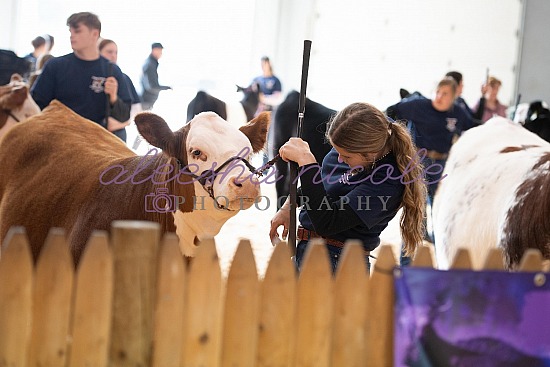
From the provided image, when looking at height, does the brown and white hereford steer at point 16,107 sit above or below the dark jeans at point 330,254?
above

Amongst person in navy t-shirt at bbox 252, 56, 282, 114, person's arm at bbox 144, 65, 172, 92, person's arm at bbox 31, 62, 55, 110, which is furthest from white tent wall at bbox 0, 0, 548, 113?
person's arm at bbox 31, 62, 55, 110

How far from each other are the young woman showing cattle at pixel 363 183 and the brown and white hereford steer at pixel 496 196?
452 mm

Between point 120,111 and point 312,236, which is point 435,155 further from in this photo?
point 312,236

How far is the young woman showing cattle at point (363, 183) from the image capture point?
2.98 metres

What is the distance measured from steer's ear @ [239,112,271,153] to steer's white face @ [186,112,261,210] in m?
0.19

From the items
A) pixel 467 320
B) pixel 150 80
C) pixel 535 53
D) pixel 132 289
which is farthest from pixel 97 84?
pixel 535 53

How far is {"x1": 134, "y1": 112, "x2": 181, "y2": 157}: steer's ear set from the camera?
3.38 meters

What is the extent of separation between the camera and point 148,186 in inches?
132

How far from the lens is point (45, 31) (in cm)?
1617

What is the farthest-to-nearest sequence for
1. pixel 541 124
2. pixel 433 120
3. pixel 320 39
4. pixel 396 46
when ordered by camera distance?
pixel 320 39, pixel 396 46, pixel 541 124, pixel 433 120

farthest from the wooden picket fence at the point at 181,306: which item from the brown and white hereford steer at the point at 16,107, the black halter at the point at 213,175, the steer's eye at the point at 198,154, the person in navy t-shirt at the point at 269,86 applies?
the person in navy t-shirt at the point at 269,86

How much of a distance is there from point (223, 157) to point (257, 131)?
16.7 inches

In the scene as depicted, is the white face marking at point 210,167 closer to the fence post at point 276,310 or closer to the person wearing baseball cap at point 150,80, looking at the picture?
the fence post at point 276,310

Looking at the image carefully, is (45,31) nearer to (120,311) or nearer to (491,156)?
(491,156)
